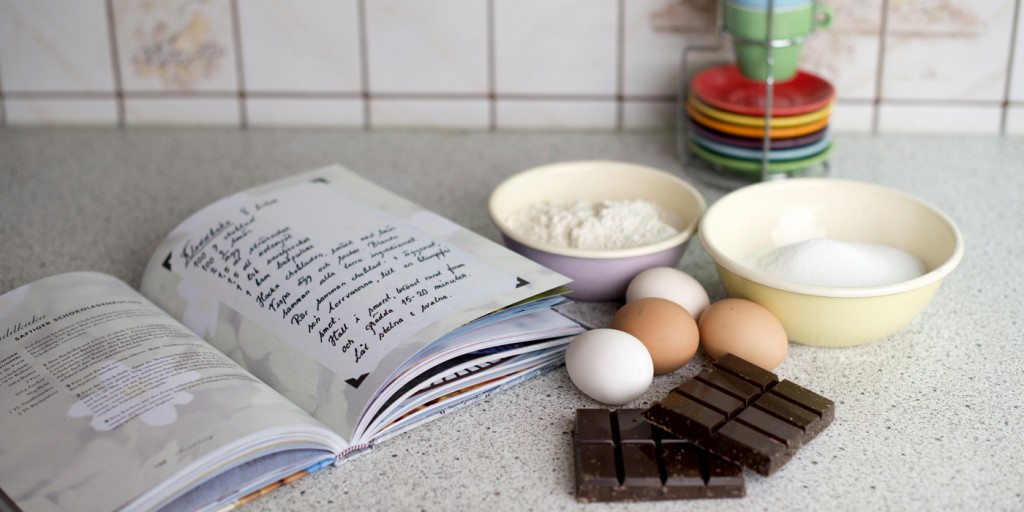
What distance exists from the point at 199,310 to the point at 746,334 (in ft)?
1.50

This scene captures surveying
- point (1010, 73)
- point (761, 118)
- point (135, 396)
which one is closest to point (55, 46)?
point (135, 396)

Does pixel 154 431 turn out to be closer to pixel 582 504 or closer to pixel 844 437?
pixel 582 504

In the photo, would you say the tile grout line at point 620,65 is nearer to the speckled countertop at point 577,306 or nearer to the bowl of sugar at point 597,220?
the speckled countertop at point 577,306

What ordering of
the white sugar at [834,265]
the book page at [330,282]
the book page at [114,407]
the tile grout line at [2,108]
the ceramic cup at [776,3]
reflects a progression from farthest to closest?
the tile grout line at [2,108], the ceramic cup at [776,3], the white sugar at [834,265], the book page at [330,282], the book page at [114,407]

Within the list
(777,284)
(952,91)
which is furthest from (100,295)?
(952,91)

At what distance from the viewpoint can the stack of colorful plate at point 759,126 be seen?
1168mm

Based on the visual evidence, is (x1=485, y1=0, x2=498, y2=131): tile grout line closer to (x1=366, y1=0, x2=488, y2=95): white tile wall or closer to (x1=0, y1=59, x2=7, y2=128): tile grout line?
Result: (x1=366, y1=0, x2=488, y2=95): white tile wall

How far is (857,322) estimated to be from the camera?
0.84 metres

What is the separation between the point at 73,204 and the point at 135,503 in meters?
0.66

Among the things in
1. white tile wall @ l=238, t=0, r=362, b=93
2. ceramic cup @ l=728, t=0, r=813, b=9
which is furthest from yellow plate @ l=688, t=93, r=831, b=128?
white tile wall @ l=238, t=0, r=362, b=93

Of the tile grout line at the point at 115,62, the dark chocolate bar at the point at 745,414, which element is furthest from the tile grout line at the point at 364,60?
the dark chocolate bar at the point at 745,414

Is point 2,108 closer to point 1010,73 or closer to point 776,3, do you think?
point 776,3

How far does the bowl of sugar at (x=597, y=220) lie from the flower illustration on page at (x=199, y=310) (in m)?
0.27

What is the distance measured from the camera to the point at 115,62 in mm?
1402
